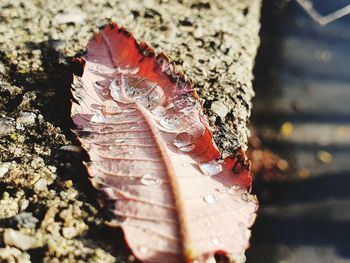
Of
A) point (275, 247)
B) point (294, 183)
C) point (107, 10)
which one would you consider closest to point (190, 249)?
point (107, 10)

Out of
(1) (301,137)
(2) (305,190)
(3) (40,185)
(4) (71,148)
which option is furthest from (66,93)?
(1) (301,137)

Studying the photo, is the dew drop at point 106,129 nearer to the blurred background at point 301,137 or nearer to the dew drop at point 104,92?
the dew drop at point 104,92

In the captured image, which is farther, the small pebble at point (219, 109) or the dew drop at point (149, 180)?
the small pebble at point (219, 109)

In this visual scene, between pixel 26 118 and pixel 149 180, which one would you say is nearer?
pixel 149 180

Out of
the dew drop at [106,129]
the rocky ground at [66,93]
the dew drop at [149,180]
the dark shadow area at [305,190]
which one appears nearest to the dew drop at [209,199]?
the dew drop at [149,180]

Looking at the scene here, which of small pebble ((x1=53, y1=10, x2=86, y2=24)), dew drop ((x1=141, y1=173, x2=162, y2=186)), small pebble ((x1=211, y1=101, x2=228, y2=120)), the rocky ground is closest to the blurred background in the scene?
the rocky ground

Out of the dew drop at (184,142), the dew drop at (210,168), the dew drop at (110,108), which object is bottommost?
the dew drop at (210,168)

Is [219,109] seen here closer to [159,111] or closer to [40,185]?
[159,111]
